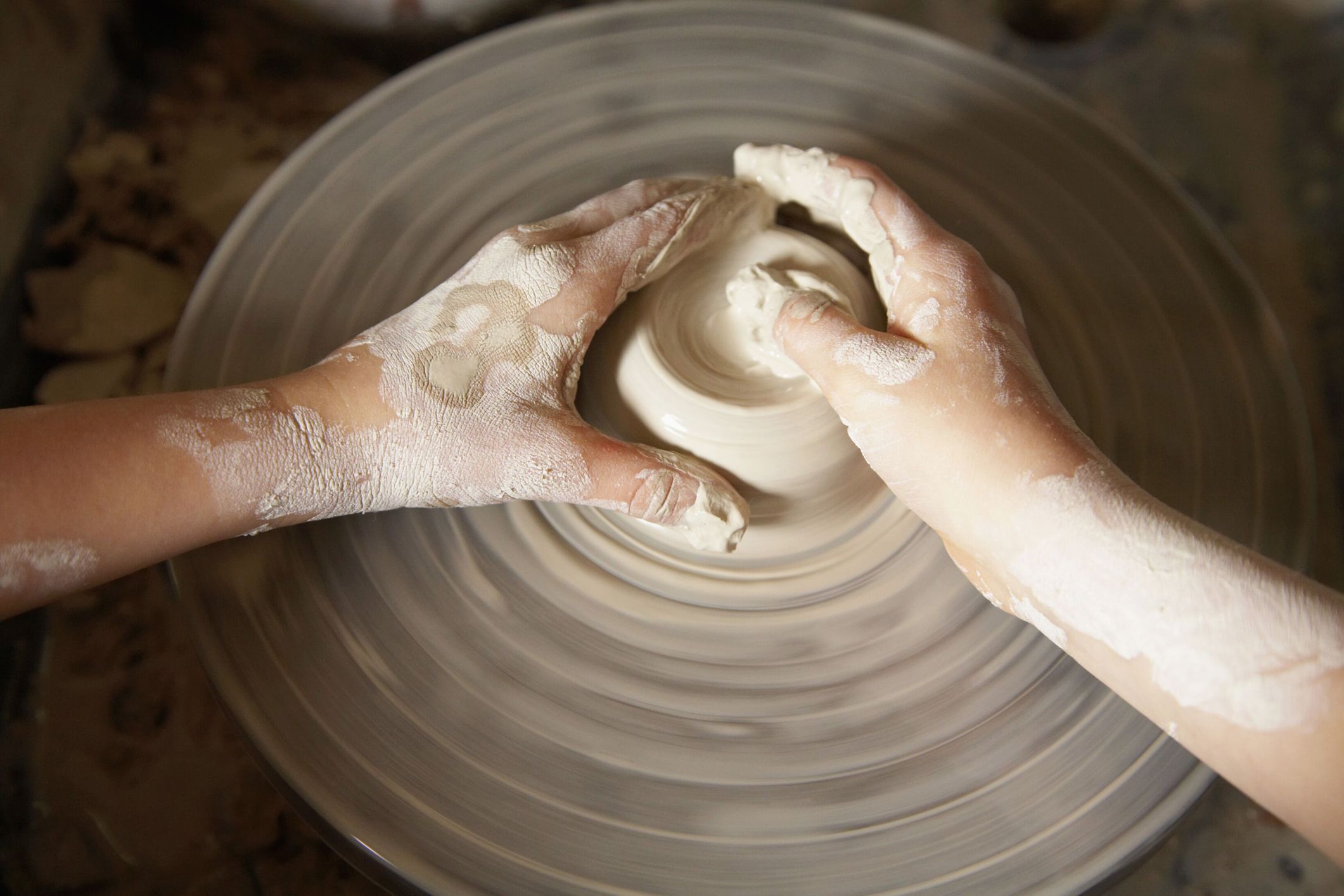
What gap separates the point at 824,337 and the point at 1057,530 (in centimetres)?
38

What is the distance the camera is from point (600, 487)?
1.18 m

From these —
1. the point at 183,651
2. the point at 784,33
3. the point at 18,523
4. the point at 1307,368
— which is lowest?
the point at 183,651

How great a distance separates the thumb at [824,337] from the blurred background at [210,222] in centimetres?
113

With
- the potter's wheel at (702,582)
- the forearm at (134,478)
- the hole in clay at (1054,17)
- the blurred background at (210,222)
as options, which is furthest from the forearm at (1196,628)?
the hole in clay at (1054,17)

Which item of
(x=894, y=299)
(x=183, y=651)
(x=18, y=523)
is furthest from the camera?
(x=183, y=651)

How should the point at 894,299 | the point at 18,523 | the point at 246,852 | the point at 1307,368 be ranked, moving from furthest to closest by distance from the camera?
the point at 1307,368 < the point at 246,852 < the point at 894,299 < the point at 18,523

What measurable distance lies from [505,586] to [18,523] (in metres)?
0.59

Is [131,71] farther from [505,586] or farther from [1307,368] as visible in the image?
[1307,368]

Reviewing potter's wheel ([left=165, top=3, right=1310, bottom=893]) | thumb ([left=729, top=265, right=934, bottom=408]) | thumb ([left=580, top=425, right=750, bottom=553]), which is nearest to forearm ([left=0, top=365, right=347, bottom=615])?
potter's wheel ([left=165, top=3, right=1310, bottom=893])

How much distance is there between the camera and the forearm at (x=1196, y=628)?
3.09ft

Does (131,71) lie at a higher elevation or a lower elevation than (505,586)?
higher

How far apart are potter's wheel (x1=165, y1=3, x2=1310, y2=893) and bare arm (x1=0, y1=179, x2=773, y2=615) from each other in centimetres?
13

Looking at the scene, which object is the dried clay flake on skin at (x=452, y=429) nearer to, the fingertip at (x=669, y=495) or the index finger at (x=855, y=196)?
the fingertip at (x=669, y=495)

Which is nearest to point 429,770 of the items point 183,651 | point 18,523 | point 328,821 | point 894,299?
point 328,821
